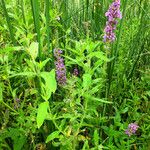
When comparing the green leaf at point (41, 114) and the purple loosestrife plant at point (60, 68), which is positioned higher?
the green leaf at point (41, 114)

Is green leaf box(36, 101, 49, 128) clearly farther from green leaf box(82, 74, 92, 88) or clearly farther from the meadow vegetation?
green leaf box(82, 74, 92, 88)

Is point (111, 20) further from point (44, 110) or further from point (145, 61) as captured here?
point (145, 61)

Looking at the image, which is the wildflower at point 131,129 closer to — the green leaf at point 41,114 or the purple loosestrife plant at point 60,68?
A: the purple loosestrife plant at point 60,68

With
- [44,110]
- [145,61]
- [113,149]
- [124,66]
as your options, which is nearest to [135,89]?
[124,66]

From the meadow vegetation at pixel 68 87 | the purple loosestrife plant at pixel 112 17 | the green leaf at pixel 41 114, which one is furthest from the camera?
Answer: the purple loosestrife plant at pixel 112 17

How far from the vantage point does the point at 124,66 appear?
5.18 feet

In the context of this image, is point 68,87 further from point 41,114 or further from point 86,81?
point 41,114

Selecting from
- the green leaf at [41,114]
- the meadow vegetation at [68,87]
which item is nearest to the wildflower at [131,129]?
the meadow vegetation at [68,87]

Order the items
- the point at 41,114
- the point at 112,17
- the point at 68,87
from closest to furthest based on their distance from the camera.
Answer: the point at 41,114, the point at 68,87, the point at 112,17

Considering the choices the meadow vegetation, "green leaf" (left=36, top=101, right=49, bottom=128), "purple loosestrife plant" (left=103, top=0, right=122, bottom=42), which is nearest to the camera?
"green leaf" (left=36, top=101, right=49, bottom=128)

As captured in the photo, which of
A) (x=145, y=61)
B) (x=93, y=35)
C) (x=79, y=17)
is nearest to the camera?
(x=93, y=35)

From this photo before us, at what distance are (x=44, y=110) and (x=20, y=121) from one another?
31 centimetres

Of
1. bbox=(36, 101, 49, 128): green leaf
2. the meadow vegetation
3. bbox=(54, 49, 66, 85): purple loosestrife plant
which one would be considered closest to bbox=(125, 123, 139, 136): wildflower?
the meadow vegetation

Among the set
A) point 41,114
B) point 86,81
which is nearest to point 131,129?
point 86,81
